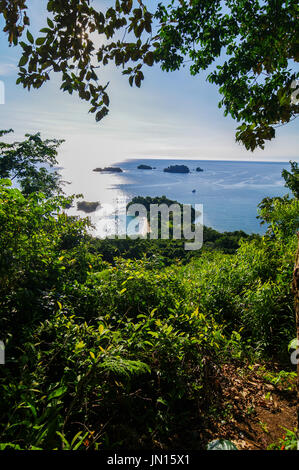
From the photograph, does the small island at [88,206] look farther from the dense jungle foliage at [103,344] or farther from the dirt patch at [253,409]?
the dirt patch at [253,409]

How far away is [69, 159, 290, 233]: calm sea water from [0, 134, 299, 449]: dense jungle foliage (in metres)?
12.8

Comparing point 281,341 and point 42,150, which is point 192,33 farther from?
point 42,150

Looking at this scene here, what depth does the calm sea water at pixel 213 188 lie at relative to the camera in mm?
28156

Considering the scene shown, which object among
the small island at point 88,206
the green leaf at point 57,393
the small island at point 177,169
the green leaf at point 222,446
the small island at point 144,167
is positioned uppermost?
the small island at point 144,167

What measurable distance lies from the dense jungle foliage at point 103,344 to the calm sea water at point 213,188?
12.8m

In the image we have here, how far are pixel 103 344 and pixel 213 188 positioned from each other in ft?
153

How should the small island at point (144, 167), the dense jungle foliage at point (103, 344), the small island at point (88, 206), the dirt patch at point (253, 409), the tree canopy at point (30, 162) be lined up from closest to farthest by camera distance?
the dense jungle foliage at point (103, 344)
the dirt patch at point (253, 409)
the tree canopy at point (30, 162)
the small island at point (88, 206)
the small island at point (144, 167)

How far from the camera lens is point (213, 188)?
150 feet

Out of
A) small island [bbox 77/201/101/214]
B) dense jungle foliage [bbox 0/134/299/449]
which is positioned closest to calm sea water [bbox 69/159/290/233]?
small island [bbox 77/201/101/214]

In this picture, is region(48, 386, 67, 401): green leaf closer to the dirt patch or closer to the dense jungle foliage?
the dense jungle foliage

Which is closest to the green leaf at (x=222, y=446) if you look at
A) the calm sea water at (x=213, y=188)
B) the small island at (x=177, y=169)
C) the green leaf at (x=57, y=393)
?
the green leaf at (x=57, y=393)

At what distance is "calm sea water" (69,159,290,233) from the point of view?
28156 millimetres

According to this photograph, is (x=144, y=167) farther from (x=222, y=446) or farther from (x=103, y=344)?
(x=222, y=446)

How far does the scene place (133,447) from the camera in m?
1.57
